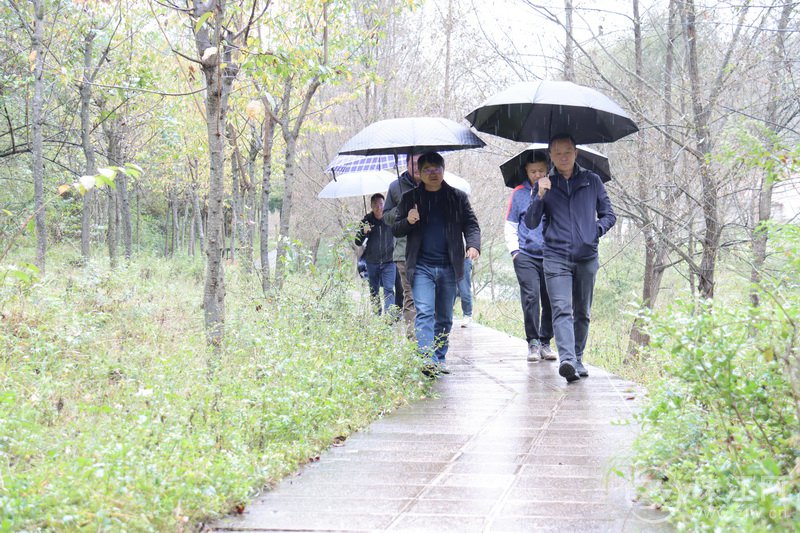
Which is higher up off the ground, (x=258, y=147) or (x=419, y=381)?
(x=258, y=147)

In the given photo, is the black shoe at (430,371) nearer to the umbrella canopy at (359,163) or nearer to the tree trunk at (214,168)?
the tree trunk at (214,168)

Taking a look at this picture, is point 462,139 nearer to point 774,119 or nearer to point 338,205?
point 774,119

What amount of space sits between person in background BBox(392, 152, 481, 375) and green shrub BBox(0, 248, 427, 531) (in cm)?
41

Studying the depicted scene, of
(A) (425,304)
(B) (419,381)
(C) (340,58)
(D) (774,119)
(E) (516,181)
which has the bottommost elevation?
(B) (419,381)

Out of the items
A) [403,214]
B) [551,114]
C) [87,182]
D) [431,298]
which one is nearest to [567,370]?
[431,298]

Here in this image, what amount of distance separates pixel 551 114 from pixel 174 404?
433cm

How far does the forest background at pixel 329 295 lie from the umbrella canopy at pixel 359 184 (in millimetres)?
1068

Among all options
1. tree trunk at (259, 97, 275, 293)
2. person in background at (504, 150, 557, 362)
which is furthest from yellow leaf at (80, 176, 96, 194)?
tree trunk at (259, 97, 275, 293)

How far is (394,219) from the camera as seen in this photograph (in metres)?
7.07

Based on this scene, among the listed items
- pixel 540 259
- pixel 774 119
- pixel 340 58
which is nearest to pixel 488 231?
pixel 340 58

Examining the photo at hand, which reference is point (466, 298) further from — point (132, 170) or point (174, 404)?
point (132, 170)

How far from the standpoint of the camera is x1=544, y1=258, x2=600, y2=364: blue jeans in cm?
659

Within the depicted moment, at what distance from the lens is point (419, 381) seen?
20.7 ft

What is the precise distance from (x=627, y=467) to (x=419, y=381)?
9.16ft
